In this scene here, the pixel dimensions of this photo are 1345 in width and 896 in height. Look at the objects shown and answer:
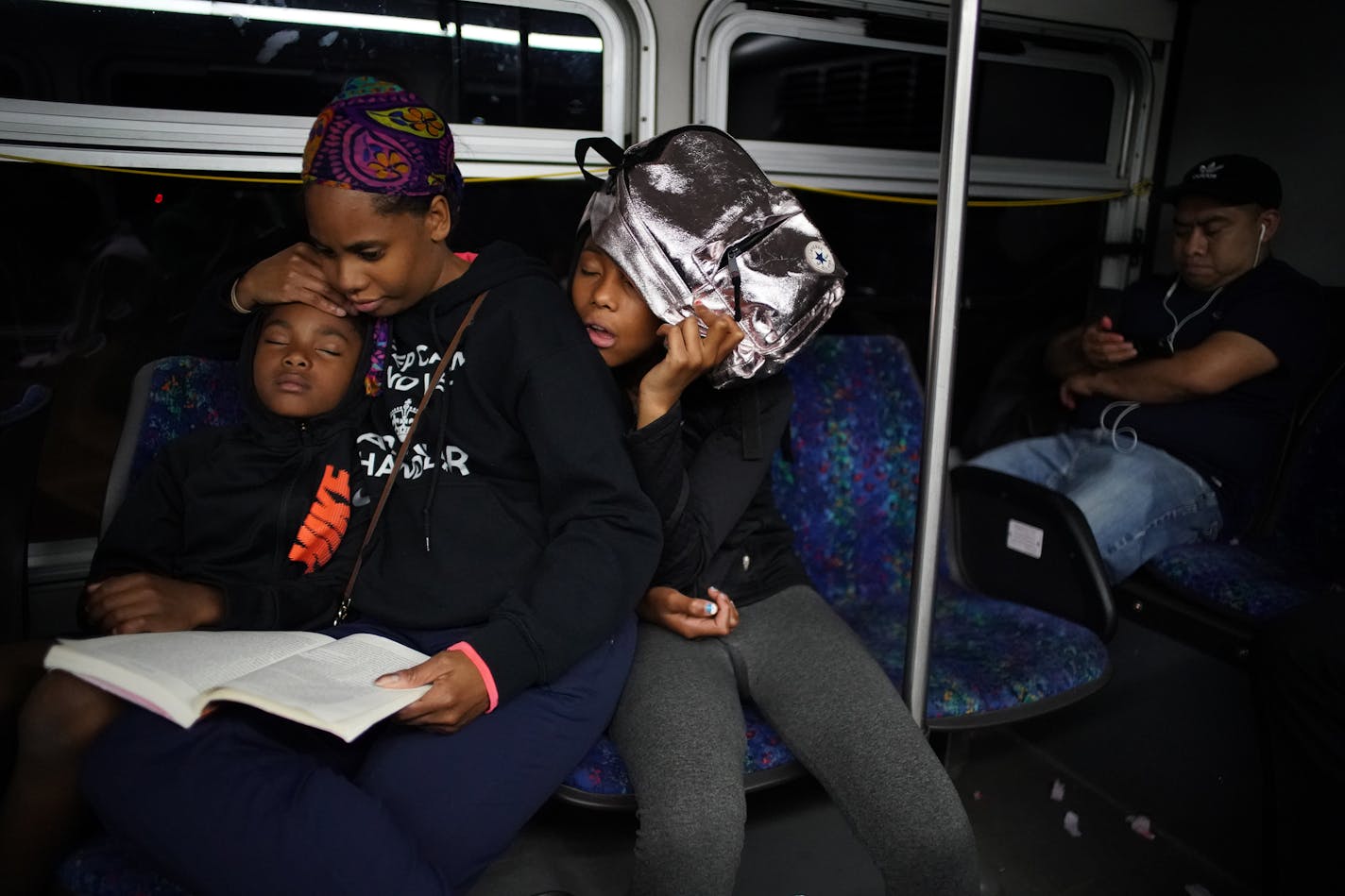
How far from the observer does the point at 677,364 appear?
171 cm

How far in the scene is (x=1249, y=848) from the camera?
94.8 inches

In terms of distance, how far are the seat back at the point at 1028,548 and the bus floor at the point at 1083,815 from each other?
0.42 m

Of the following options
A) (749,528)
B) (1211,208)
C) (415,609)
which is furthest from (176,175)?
(1211,208)

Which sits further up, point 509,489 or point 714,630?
point 509,489

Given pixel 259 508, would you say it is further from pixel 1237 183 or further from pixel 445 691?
pixel 1237 183

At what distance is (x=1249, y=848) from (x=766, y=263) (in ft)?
6.40

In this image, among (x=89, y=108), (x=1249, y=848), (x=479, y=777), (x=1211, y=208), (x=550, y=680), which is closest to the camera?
(x=479, y=777)

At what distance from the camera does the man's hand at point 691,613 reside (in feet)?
6.19

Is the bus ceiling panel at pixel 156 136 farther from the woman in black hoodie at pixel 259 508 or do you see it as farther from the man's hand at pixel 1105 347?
the man's hand at pixel 1105 347

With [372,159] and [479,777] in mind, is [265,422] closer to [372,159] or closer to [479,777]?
[372,159]

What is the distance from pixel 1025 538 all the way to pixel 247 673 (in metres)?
1.97

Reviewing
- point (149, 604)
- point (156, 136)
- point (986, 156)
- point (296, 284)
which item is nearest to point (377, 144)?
point (296, 284)

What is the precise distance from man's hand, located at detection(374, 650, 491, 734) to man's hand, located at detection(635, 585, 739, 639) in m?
0.53

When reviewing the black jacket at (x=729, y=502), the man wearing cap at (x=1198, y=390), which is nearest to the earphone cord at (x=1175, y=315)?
the man wearing cap at (x=1198, y=390)
